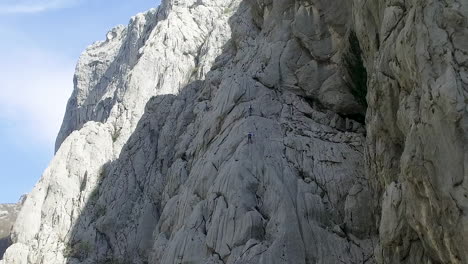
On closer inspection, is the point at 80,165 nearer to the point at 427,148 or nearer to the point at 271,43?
the point at 271,43

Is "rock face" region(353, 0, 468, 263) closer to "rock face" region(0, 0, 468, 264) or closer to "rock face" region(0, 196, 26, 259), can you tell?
"rock face" region(0, 0, 468, 264)

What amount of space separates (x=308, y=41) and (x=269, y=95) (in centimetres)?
498

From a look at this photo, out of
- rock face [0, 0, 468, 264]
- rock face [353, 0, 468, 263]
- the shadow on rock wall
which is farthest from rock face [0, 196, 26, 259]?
rock face [353, 0, 468, 263]

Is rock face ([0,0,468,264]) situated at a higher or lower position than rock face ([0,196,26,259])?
lower

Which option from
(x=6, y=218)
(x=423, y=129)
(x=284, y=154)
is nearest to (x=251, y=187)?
(x=284, y=154)

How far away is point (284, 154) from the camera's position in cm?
3447

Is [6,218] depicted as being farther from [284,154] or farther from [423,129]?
[423,129]

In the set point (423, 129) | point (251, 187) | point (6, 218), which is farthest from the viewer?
point (6, 218)

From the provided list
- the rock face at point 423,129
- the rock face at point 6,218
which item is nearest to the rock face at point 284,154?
the rock face at point 423,129

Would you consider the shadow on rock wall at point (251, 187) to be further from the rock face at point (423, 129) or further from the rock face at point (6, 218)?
the rock face at point (6, 218)

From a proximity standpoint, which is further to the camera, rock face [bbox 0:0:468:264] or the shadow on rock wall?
the shadow on rock wall

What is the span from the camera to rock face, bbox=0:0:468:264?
1895 centimetres

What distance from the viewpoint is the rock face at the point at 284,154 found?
1895 cm

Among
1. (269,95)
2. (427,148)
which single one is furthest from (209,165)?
(427,148)
